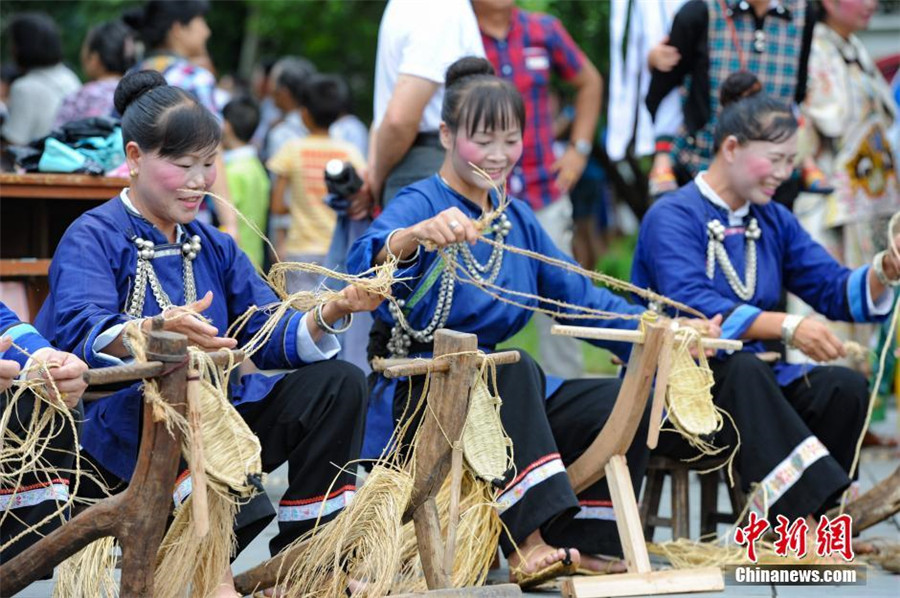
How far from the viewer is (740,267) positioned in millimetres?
4387

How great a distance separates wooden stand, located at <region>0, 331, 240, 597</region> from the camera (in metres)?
2.79

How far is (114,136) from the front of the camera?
4.65 metres

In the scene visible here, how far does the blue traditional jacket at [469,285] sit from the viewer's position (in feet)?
12.4

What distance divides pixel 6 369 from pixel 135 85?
0.96m

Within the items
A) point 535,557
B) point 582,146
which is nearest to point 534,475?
point 535,557

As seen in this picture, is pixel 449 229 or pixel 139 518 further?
pixel 449 229

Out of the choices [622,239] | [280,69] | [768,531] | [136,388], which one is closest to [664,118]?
[768,531]

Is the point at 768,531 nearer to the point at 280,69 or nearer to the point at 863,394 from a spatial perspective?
the point at 863,394

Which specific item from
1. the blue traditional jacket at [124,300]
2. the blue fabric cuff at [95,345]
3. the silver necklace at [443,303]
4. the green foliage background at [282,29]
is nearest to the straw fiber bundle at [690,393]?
the silver necklace at [443,303]

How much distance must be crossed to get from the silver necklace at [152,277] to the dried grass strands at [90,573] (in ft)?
1.90

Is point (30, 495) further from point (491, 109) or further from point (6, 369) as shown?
point (491, 109)

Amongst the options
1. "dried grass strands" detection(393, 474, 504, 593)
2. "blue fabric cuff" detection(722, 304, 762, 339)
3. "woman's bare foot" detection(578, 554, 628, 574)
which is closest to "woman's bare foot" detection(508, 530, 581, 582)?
"dried grass strands" detection(393, 474, 504, 593)

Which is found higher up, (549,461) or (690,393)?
(690,393)

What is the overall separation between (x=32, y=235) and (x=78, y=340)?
61.9 inches
